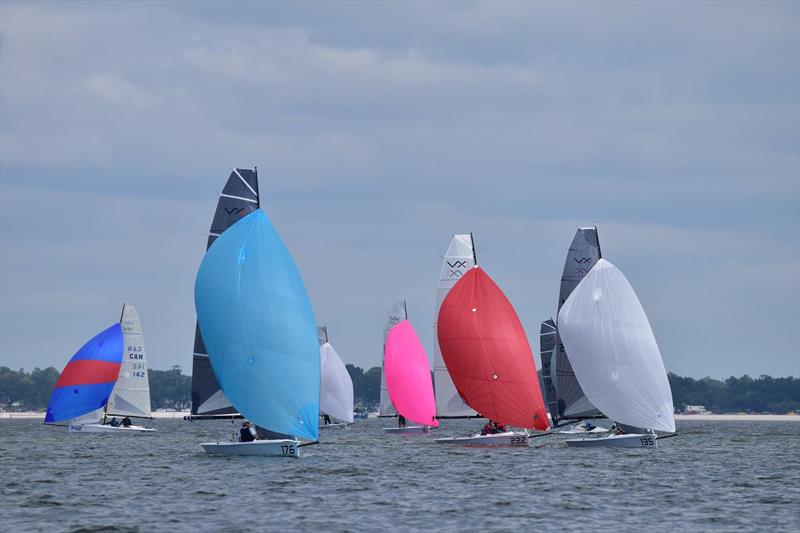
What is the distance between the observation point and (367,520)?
35.9 m

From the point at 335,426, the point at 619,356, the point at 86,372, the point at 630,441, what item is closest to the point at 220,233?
→ the point at 619,356

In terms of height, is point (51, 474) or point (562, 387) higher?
point (562, 387)

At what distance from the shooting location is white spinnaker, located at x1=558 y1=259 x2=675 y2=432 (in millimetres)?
59438

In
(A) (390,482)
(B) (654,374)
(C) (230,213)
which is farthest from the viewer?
(B) (654,374)

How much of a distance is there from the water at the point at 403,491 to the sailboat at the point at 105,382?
2023 cm

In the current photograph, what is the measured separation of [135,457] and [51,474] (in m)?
10.5

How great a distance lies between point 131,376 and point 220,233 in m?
38.7

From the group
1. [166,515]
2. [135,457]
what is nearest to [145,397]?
[135,457]

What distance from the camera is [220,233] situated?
54.2 meters

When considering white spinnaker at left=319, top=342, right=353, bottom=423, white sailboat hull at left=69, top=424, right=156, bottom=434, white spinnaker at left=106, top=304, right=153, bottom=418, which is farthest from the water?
white spinnaker at left=319, top=342, right=353, bottom=423

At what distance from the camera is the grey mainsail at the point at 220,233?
5266 cm

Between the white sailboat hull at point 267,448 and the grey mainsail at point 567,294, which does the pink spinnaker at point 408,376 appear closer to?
the grey mainsail at point 567,294

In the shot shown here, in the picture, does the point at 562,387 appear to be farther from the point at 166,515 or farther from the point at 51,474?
the point at 166,515

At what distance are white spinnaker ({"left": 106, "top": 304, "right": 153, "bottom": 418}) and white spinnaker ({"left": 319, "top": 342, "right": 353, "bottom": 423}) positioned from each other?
78.4 feet
